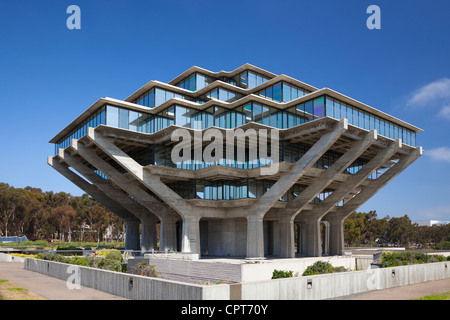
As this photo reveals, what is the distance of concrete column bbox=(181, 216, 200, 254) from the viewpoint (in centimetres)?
4500

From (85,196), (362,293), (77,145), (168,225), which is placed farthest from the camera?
(85,196)

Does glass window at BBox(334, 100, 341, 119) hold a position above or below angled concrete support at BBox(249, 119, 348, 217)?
above

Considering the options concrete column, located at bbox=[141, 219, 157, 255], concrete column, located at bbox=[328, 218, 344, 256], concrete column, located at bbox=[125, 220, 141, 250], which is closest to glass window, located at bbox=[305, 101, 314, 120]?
concrete column, located at bbox=[328, 218, 344, 256]

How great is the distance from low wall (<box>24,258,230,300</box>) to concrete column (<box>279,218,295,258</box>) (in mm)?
27927

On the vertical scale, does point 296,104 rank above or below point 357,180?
above

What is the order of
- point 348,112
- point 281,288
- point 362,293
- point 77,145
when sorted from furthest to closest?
point 77,145, point 348,112, point 362,293, point 281,288

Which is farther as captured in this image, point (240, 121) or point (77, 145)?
point (77, 145)

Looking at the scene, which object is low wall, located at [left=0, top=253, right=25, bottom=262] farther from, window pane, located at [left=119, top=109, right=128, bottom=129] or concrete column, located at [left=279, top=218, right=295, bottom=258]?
concrete column, located at [left=279, top=218, right=295, bottom=258]

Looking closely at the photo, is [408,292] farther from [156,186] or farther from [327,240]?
[327,240]

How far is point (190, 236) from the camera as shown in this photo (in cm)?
4541

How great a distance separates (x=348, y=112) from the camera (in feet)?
137

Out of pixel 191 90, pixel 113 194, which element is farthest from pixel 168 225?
pixel 191 90

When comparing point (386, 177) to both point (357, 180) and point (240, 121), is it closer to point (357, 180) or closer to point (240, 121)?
point (357, 180)
